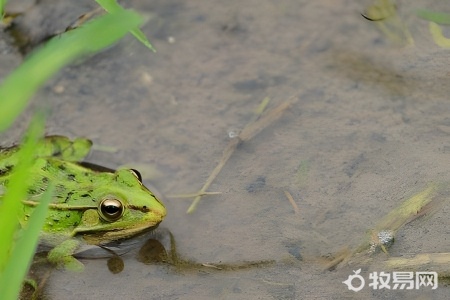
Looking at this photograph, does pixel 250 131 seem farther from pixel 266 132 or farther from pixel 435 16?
pixel 435 16

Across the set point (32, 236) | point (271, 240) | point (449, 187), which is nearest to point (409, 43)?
point (449, 187)

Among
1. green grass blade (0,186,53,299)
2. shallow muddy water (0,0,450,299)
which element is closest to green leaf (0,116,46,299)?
green grass blade (0,186,53,299)

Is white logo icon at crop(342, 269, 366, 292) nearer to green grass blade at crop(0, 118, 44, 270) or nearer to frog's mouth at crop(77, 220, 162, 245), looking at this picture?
frog's mouth at crop(77, 220, 162, 245)

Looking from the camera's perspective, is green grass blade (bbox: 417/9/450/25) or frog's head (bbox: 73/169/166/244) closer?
frog's head (bbox: 73/169/166/244)

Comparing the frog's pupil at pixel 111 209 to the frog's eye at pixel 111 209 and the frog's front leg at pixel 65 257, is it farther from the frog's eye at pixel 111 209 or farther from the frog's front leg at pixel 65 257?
the frog's front leg at pixel 65 257

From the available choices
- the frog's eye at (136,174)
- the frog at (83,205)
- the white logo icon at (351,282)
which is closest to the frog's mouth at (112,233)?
the frog at (83,205)

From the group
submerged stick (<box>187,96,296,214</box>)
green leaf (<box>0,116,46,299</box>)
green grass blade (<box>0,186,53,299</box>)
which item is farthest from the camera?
submerged stick (<box>187,96,296,214</box>)
